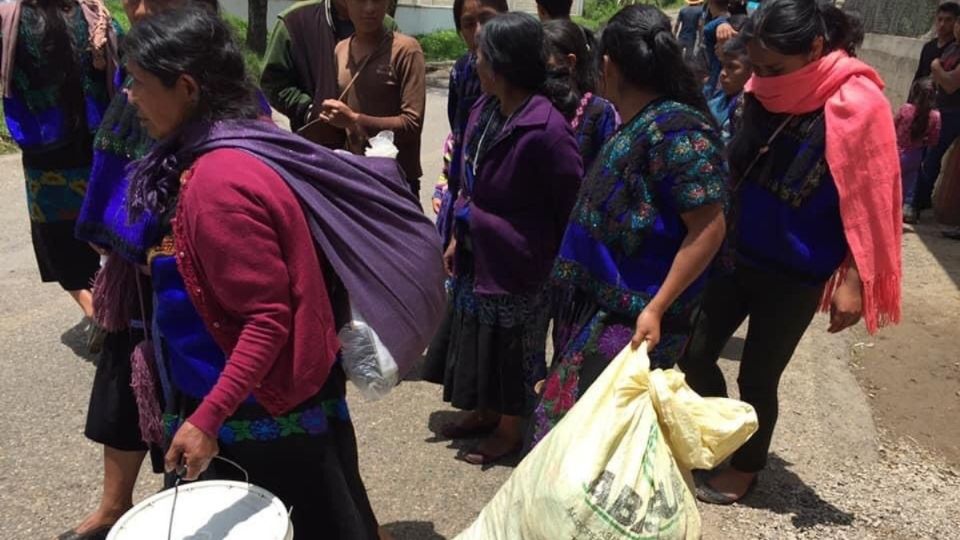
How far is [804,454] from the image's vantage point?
3.58 meters

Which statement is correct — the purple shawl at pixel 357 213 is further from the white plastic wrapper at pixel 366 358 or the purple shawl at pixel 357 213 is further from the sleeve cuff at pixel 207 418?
the sleeve cuff at pixel 207 418

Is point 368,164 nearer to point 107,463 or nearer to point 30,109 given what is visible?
point 107,463

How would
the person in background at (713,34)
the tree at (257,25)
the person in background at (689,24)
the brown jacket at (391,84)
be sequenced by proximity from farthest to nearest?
the tree at (257,25), the person in background at (689,24), the person in background at (713,34), the brown jacket at (391,84)

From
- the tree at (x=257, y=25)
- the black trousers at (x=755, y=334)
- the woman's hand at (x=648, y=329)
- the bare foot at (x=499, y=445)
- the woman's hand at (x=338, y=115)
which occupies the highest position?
the woman's hand at (x=338, y=115)

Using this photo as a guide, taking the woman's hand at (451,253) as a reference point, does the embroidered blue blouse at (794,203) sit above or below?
above

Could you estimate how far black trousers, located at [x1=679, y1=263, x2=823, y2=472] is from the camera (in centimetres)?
294

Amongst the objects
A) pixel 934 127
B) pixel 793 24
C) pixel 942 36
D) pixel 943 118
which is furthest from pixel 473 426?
pixel 942 36

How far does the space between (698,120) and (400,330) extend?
99 cm

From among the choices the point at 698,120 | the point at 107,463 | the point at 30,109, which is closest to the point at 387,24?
the point at 30,109

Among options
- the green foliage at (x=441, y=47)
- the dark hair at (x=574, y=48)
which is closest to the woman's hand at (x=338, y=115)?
the dark hair at (x=574, y=48)

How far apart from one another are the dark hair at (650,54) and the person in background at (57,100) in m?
2.36

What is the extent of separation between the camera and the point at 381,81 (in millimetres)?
3756

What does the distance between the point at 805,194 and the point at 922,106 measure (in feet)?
17.2

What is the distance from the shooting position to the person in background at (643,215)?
2.26 m
